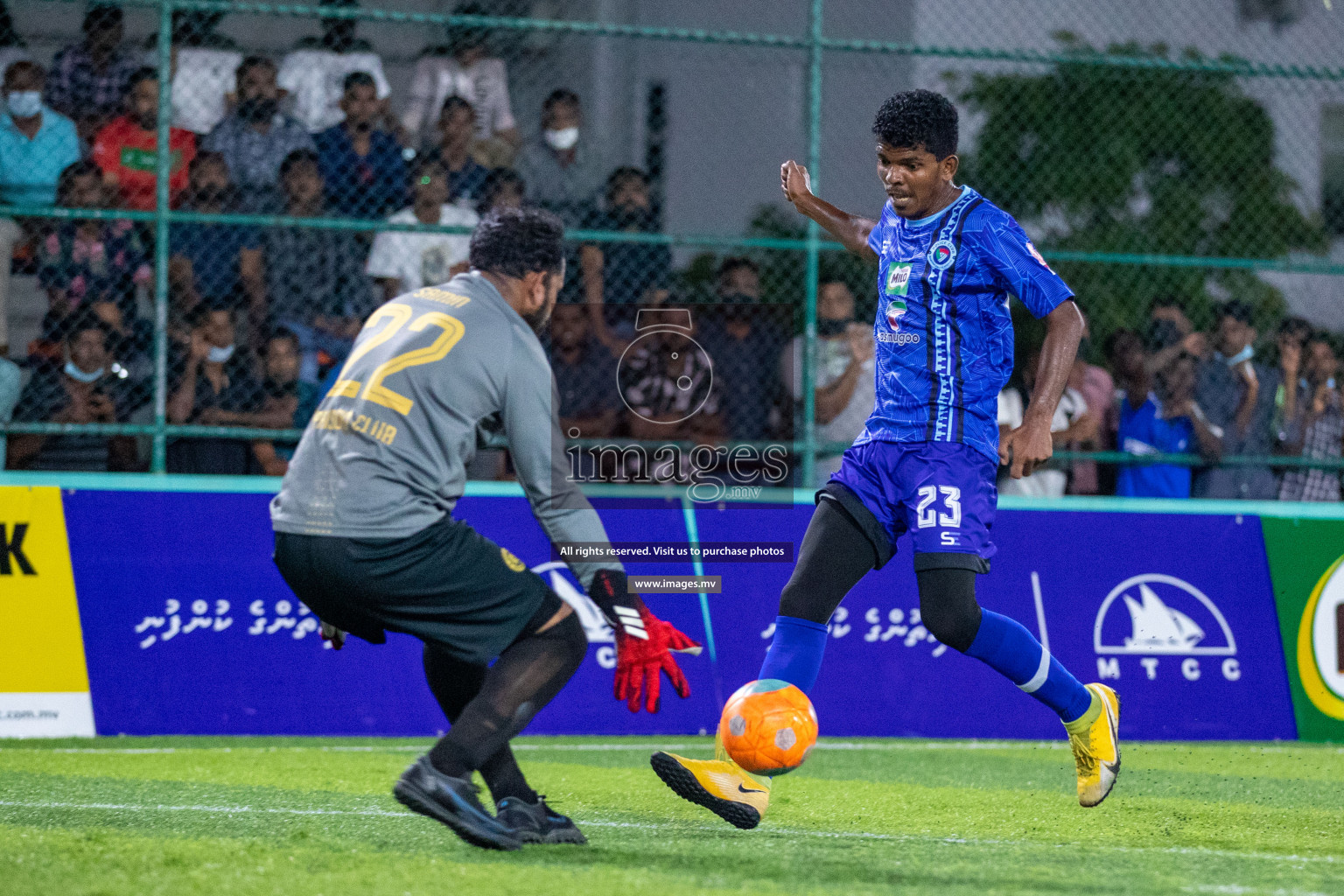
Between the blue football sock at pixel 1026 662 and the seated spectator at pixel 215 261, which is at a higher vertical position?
the seated spectator at pixel 215 261

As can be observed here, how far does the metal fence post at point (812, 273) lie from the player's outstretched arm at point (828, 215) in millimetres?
2724

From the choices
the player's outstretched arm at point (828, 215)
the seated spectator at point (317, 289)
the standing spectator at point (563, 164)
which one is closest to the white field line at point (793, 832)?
the player's outstretched arm at point (828, 215)

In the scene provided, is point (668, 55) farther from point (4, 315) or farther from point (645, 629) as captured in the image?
point (645, 629)

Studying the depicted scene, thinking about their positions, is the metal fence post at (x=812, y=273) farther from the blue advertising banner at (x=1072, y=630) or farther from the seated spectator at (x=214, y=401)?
the seated spectator at (x=214, y=401)

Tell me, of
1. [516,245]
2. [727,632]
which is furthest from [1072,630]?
[516,245]

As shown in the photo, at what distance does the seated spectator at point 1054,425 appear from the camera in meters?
8.68

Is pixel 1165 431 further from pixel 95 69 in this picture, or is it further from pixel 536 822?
pixel 95 69

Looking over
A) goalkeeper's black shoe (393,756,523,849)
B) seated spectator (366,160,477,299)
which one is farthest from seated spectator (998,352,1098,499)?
goalkeeper's black shoe (393,756,523,849)

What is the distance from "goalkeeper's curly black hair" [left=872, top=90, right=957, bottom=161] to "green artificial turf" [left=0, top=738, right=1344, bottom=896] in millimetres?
2132

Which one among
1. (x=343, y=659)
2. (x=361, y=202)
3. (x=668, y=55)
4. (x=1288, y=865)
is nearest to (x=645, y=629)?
(x=1288, y=865)

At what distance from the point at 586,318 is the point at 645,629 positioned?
4.46m

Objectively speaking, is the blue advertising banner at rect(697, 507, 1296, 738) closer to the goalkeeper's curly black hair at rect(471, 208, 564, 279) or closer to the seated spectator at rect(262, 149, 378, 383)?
the seated spectator at rect(262, 149, 378, 383)

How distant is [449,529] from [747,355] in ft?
14.8

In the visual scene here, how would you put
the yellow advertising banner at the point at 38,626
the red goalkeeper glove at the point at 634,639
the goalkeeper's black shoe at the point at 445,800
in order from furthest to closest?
1. the yellow advertising banner at the point at 38,626
2. the red goalkeeper glove at the point at 634,639
3. the goalkeeper's black shoe at the point at 445,800
